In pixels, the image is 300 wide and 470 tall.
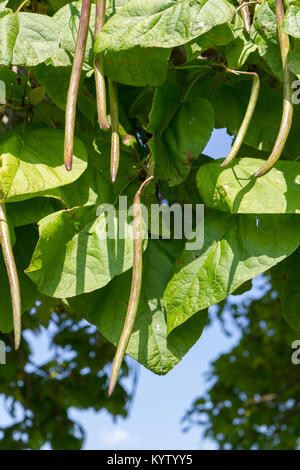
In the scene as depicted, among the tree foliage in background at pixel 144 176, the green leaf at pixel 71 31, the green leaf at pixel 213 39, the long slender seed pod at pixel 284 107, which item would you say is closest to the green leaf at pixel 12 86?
the tree foliage in background at pixel 144 176

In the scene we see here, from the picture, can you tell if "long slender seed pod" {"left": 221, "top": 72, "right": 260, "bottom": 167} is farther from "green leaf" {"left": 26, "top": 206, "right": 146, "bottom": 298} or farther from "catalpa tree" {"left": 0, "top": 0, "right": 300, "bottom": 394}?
"green leaf" {"left": 26, "top": 206, "right": 146, "bottom": 298}

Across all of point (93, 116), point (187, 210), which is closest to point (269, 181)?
point (187, 210)

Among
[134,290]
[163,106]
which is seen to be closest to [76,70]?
[163,106]

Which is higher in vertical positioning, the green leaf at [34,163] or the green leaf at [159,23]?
the green leaf at [159,23]

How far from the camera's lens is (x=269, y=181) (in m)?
0.68

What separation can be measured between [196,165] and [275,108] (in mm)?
136

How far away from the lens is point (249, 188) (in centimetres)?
67

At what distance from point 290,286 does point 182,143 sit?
248 mm

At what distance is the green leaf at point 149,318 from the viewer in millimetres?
703

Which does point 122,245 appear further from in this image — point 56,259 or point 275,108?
point 275,108

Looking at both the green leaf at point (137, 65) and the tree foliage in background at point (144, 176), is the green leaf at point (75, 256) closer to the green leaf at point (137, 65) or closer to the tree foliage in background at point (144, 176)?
the tree foliage in background at point (144, 176)

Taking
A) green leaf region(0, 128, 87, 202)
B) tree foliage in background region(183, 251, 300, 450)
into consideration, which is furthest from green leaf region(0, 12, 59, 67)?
tree foliage in background region(183, 251, 300, 450)

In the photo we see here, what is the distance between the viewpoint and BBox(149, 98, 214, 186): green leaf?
0.72 metres
